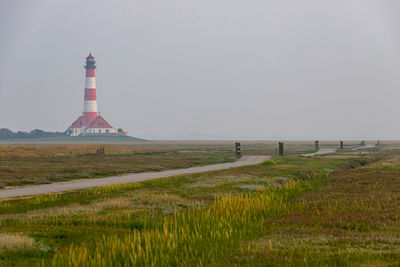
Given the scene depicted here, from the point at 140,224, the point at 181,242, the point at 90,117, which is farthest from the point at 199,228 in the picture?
the point at 90,117

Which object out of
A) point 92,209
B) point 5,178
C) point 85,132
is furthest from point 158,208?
point 85,132

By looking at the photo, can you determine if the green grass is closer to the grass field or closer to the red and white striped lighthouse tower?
the grass field

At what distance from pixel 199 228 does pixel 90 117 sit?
170 metres

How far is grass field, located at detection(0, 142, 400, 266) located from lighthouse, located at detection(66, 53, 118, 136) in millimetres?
153390

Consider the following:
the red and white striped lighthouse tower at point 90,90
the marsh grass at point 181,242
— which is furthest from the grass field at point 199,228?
the red and white striped lighthouse tower at point 90,90

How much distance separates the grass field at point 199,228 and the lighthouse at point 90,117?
153 metres

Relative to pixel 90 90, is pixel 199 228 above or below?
below

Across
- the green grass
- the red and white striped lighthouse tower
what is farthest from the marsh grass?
the red and white striped lighthouse tower

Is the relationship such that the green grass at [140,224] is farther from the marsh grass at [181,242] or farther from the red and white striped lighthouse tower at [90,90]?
the red and white striped lighthouse tower at [90,90]

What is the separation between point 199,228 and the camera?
14.0 metres

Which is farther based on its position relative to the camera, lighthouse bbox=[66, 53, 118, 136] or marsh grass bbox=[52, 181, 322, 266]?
lighthouse bbox=[66, 53, 118, 136]

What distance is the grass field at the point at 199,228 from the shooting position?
10.7 m

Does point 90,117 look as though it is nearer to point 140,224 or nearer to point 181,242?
point 140,224

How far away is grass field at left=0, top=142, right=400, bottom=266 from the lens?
35.0 ft
